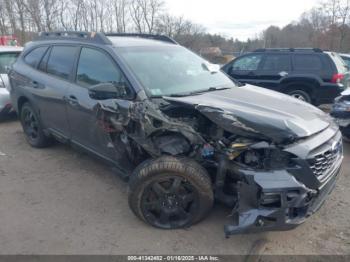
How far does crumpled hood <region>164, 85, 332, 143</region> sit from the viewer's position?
109 inches

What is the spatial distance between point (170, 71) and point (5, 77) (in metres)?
4.86

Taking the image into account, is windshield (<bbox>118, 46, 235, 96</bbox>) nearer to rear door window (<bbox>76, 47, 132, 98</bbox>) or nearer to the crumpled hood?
rear door window (<bbox>76, 47, 132, 98</bbox>)

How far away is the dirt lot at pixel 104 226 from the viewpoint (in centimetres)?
296

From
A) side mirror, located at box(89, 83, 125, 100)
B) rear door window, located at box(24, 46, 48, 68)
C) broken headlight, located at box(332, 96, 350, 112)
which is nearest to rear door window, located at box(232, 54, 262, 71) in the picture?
broken headlight, located at box(332, 96, 350, 112)

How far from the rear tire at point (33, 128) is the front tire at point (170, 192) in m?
2.84

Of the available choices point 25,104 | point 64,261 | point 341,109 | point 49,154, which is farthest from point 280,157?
point 25,104

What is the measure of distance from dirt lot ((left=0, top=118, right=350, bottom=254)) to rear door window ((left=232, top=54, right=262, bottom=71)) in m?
4.73

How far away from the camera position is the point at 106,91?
11.2 feet

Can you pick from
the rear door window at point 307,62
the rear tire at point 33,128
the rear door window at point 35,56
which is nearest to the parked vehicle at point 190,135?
the rear door window at point 35,56

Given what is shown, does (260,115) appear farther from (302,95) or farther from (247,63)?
(247,63)

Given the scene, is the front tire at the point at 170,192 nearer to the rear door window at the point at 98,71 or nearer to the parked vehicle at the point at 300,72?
the rear door window at the point at 98,71

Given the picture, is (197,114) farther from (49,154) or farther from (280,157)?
(49,154)

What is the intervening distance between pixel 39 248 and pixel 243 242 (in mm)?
1887

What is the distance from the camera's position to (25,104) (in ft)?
18.1
